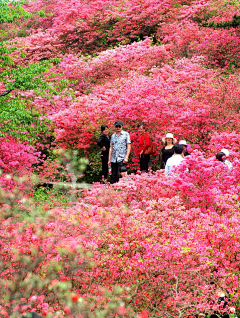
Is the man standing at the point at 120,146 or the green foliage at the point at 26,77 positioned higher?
the green foliage at the point at 26,77

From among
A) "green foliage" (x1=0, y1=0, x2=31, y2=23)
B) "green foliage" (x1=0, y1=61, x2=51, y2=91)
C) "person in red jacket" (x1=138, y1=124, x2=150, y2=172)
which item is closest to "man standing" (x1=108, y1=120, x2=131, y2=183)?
"person in red jacket" (x1=138, y1=124, x2=150, y2=172)

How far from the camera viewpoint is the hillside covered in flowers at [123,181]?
12.2 ft

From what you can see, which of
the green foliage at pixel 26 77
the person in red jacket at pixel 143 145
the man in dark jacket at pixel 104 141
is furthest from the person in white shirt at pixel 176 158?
the green foliage at pixel 26 77

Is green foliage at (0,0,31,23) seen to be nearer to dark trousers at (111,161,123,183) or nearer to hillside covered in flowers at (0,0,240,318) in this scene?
hillside covered in flowers at (0,0,240,318)

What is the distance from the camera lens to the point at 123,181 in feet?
24.3

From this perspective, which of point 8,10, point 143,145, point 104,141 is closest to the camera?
point 143,145

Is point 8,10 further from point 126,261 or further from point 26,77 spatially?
point 126,261

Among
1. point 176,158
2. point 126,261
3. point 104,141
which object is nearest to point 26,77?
point 104,141

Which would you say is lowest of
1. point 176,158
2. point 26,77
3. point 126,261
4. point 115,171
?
point 115,171

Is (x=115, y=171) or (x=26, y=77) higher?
(x=26, y=77)

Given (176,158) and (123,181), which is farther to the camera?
(123,181)

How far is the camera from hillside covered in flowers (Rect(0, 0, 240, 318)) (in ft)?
12.2

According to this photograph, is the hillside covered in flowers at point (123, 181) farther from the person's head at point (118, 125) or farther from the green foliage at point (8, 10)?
the person's head at point (118, 125)

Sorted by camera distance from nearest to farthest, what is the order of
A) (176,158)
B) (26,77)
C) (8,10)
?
(176,158) < (26,77) < (8,10)
